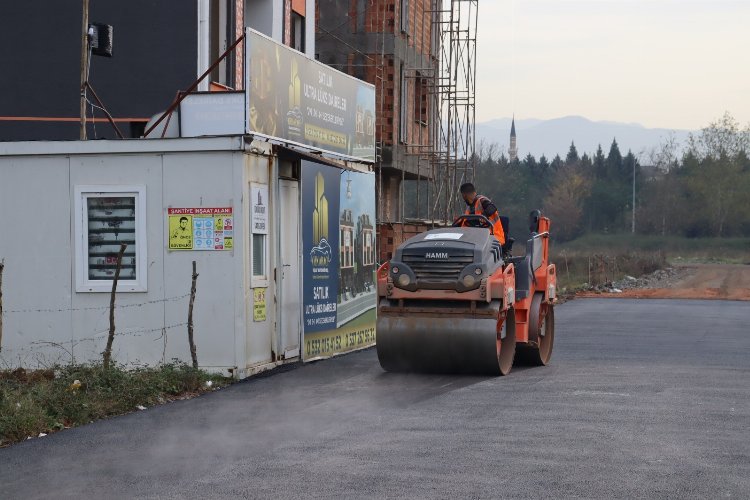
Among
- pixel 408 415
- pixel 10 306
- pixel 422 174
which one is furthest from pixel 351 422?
pixel 422 174

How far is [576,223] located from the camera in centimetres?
14350

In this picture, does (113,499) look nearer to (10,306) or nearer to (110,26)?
(10,306)

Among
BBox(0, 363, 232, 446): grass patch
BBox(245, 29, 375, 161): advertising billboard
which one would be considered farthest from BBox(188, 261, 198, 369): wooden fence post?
BBox(245, 29, 375, 161): advertising billboard

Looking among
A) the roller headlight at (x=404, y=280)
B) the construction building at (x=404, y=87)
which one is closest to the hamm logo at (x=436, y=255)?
the roller headlight at (x=404, y=280)

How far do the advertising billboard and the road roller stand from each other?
2805 mm

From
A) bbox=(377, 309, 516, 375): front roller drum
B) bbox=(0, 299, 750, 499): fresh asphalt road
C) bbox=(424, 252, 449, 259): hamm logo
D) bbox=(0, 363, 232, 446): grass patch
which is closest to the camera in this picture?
bbox=(0, 299, 750, 499): fresh asphalt road

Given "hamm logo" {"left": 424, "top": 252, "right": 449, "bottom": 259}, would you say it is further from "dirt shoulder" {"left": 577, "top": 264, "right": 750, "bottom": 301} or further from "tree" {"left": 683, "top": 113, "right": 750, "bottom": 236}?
"tree" {"left": 683, "top": 113, "right": 750, "bottom": 236}

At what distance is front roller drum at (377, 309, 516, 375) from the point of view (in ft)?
52.0

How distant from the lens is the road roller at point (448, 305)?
1584 centimetres

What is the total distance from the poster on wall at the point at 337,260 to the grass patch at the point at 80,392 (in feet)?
10.6

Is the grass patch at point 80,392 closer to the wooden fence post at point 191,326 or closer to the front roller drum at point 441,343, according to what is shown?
the wooden fence post at point 191,326

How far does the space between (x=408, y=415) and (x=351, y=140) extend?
10.1 metres

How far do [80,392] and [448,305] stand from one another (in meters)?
4.56

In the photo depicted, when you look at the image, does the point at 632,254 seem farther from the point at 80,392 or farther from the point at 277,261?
the point at 80,392
